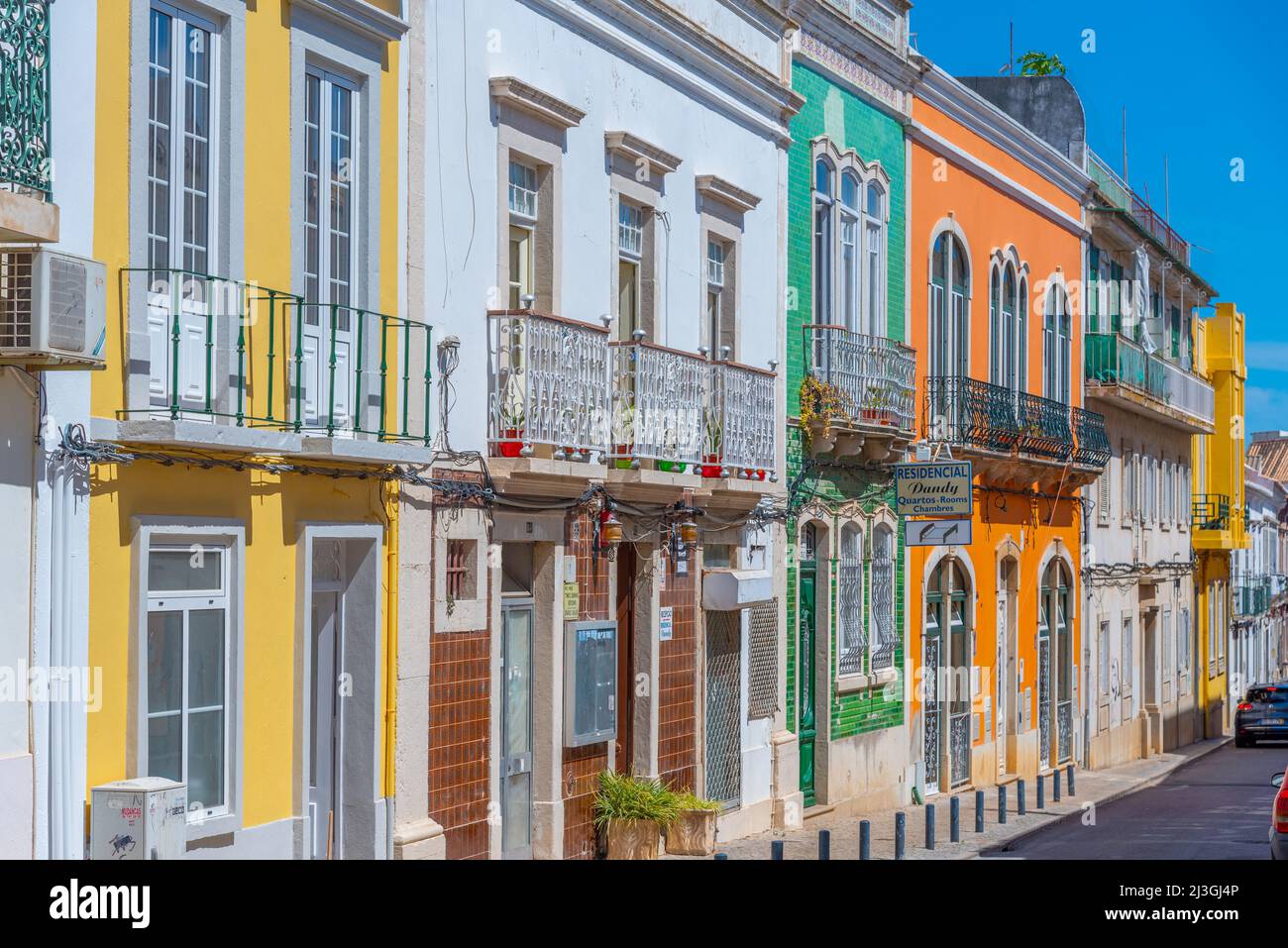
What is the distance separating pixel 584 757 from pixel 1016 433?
12.5m

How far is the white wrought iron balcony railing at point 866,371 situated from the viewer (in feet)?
66.6

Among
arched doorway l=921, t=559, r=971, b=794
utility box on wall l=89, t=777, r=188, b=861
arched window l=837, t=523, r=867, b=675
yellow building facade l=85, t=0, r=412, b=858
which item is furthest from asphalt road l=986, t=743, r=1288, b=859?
utility box on wall l=89, t=777, r=188, b=861

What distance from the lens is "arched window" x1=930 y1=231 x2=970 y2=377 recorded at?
80.1 feet

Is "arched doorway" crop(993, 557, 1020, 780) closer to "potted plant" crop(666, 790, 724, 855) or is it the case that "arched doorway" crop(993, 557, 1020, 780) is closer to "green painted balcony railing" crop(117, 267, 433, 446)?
"potted plant" crop(666, 790, 724, 855)

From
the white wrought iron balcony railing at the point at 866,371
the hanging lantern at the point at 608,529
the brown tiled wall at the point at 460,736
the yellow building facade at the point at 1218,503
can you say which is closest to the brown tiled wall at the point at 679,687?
the hanging lantern at the point at 608,529

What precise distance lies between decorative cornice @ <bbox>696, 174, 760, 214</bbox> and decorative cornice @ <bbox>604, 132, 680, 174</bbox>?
0.66 m

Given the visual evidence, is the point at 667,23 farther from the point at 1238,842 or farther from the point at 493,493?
the point at 1238,842

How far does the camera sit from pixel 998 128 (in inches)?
→ 1062

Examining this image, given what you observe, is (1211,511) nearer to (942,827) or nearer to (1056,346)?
(1056,346)

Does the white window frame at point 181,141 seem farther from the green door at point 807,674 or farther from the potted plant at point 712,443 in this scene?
the green door at point 807,674

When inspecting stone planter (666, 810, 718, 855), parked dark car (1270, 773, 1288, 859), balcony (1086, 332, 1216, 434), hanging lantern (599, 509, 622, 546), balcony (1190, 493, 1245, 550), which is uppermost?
balcony (1086, 332, 1216, 434)

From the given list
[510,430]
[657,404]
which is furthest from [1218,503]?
[510,430]

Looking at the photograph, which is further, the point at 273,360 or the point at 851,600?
the point at 851,600

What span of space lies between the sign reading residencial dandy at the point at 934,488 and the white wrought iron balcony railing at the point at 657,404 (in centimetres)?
466
